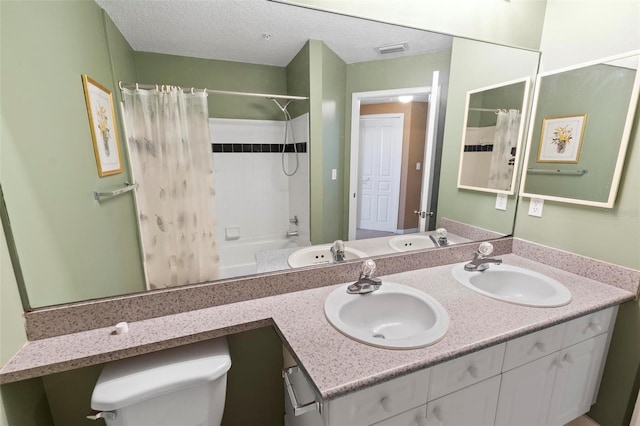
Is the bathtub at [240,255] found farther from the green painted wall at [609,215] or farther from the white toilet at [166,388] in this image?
the green painted wall at [609,215]

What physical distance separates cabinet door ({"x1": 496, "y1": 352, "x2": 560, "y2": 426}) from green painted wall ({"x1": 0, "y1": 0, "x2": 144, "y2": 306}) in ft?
4.96

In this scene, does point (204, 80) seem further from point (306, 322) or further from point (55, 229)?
point (306, 322)

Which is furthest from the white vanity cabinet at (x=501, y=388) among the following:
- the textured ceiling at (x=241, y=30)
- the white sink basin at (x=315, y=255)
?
the textured ceiling at (x=241, y=30)

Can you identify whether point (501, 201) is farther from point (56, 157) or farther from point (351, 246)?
point (56, 157)

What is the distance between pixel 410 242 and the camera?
5.29 ft

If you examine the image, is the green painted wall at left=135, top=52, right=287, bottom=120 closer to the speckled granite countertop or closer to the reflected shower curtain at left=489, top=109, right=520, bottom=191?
the speckled granite countertop

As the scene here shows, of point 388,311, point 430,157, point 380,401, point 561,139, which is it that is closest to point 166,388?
point 380,401

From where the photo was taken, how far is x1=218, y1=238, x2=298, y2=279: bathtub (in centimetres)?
120

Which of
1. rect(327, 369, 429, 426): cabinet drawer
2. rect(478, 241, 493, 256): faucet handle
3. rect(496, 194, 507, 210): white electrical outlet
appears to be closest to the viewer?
rect(327, 369, 429, 426): cabinet drawer

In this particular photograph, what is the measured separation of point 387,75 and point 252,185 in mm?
902

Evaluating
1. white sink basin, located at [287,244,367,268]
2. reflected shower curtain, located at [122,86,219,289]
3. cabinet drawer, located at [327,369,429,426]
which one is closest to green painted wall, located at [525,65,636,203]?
white sink basin, located at [287,244,367,268]

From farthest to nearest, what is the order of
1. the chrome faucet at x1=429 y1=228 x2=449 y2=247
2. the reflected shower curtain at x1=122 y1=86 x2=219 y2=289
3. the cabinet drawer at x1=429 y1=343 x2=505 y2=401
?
the chrome faucet at x1=429 y1=228 x2=449 y2=247
the reflected shower curtain at x1=122 y1=86 x2=219 y2=289
the cabinet drawer at x1=429 y1=343 x2=505 y2=401

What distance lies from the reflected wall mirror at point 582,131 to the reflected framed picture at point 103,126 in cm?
211

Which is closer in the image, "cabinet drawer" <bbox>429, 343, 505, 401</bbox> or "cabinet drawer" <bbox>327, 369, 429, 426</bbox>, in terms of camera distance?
"cabinet drawer" <bbox>327, 369, 429, 426</bbox>
